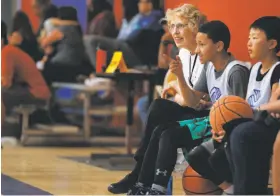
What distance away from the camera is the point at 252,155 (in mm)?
4891

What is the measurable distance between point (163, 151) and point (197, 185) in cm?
29

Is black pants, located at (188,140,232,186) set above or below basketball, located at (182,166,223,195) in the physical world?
above

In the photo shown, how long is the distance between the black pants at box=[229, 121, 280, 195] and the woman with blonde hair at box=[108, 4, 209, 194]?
2.72ft

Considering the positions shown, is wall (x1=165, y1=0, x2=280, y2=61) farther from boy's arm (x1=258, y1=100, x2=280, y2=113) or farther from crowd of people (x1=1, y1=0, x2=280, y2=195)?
boy's arm (x1=258, y1=100, x2=280, y2=113)

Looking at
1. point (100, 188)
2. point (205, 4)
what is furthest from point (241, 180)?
point (205, 4)

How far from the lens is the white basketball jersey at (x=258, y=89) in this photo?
5.27 m

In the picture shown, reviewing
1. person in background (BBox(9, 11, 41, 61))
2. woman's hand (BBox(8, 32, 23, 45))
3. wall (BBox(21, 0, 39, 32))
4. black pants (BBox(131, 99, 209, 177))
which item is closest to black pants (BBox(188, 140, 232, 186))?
black pants (BBox(131, 99, 209, 177))

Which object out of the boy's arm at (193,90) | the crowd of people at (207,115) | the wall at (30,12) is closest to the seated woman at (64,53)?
the wall at (30,12)

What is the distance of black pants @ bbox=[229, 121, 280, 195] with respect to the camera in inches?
192

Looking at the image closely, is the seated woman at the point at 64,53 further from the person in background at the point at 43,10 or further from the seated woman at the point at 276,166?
the seated woman at the point at 276,166

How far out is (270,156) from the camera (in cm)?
500

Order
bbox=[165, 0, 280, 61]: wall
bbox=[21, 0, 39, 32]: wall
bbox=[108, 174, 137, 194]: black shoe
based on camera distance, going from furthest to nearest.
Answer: bbox=[21, 0, 39, 32]: wall
bbox=[165, 0, 280, 61]: wall
bbox=[108, 174, 137, 194]: black shoe

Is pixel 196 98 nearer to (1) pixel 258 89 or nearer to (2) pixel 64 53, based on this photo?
(1) pixel 258 89

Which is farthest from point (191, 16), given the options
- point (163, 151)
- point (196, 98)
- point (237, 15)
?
point (163, 151)
